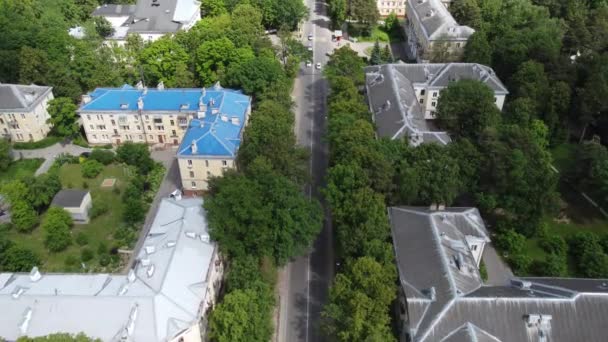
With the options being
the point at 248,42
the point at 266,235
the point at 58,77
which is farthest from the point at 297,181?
the point at 58,77

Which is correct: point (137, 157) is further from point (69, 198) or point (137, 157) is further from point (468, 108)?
point (468, 108)

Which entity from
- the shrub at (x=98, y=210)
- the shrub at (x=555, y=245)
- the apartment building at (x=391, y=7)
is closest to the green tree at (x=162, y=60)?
the shrub at (x=98, y=210)

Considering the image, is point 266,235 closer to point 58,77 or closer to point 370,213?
point 370,213

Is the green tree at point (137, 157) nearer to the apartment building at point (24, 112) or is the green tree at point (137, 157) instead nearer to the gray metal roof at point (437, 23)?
the apartment building at point (24, 112)

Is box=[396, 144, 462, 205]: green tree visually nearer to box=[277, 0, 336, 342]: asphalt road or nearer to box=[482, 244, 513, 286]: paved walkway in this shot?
box=[482, 244, 513, 286]: paved walkway

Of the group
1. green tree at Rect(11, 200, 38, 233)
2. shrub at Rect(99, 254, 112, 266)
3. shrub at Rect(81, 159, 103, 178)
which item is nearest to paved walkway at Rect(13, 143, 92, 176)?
shrub at Rect(81, 159, 103, 178)

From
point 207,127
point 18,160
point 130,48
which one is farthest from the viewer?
point 130,48
